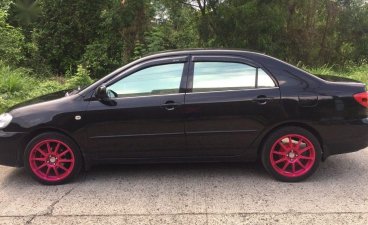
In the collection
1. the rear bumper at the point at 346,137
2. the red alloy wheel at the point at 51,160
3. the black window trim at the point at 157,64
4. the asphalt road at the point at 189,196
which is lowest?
the asphalt road at the point at 189,196

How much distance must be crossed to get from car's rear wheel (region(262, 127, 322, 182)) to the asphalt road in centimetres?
13

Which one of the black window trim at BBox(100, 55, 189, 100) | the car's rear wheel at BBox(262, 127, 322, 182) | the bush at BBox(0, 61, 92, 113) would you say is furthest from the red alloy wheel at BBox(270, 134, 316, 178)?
the bush at BBox(0, 61, 92, 113)

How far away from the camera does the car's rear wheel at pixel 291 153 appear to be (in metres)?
5.14

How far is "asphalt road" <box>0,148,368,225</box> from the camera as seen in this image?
14.2 ft

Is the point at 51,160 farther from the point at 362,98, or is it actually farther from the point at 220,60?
the point at 362,98

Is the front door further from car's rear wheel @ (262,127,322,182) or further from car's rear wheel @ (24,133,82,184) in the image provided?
car's rear wheel @ (262,127,322,182)

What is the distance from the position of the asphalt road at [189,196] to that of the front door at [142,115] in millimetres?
414

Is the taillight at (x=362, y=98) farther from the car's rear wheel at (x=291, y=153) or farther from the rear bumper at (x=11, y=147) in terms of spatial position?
the rear bumper at (x=11, y=147)

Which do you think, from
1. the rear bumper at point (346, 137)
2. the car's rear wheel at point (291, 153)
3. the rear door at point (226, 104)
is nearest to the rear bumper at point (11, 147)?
the rear door at point (226, 104)

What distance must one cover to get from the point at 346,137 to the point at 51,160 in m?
3.41

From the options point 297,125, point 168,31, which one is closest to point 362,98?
point 297,125

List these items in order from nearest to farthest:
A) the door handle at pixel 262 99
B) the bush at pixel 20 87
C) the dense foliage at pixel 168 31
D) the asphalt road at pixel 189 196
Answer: the asphalt road at pixel 189 196 → the door handle at pixel 262 99 → the bush at pixel 20 87 → the dense foliage at pixel 168 31

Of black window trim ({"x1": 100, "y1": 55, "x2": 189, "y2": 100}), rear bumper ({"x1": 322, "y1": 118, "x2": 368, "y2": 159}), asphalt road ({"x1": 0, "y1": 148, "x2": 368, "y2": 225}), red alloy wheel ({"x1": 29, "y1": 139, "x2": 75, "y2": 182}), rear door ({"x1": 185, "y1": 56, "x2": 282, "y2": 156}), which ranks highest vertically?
black window trim ({"x1": 100, "y1": 55, "x2": 189, "y2": 100})

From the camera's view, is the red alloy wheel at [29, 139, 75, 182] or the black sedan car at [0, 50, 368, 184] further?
the red alloy wheel at [29, 139, 75, 182]
